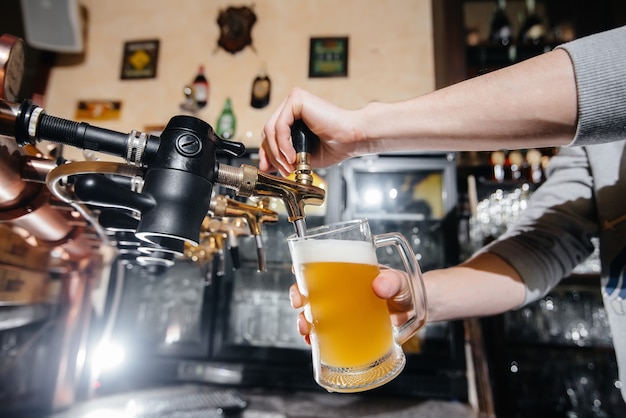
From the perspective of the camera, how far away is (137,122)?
301 centimetres

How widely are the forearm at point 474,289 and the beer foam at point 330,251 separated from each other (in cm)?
29

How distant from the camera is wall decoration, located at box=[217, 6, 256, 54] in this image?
119 inches

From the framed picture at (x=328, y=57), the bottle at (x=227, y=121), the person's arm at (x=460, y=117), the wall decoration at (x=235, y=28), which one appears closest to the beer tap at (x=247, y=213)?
the person's arm at (x=460, y=117)

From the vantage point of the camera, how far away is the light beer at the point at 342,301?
26.4 inches

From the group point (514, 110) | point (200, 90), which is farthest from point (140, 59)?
point (514, 110)

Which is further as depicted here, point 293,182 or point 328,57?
point 328,57

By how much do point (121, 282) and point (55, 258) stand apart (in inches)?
30.5


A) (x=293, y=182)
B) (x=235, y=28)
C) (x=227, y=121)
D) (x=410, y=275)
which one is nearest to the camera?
(x=293, y=182)

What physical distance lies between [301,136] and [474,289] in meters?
0.58

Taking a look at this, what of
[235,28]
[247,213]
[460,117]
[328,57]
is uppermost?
[235,28]

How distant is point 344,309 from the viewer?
2.22 ft

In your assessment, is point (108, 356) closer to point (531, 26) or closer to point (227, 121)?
point (227, 121)

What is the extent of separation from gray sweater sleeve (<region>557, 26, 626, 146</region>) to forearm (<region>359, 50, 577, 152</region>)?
0.04ft

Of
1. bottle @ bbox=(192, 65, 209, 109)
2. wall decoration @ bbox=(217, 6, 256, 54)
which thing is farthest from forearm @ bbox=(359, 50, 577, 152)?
wall decoration @ bbox=(217, 6, 256, 54)
